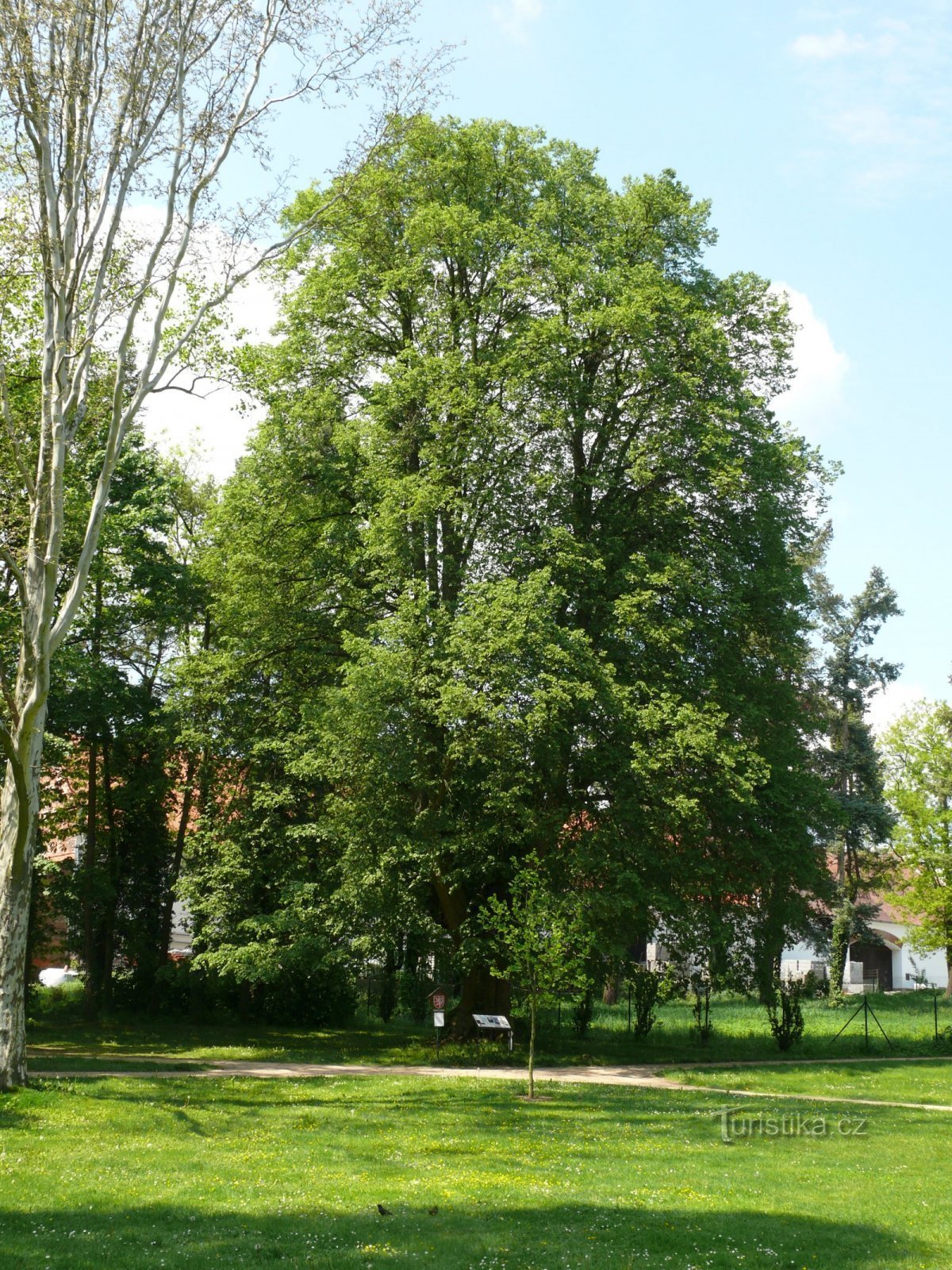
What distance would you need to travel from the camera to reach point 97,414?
17484 mm

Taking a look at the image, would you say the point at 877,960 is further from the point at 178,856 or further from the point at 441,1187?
the point at 441,1187

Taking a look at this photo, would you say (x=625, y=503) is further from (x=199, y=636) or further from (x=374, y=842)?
(x=199, y=636)

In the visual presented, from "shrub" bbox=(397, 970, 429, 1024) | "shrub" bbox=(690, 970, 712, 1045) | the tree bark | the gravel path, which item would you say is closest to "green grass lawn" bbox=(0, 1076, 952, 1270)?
the tree bark

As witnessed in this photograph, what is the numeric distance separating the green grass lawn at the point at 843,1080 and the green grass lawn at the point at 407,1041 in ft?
7.40

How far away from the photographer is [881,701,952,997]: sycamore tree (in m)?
28.5

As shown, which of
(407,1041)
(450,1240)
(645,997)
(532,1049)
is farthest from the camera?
(645,997)

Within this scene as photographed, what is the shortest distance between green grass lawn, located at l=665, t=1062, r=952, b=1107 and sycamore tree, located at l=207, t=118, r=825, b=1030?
289 centimetres

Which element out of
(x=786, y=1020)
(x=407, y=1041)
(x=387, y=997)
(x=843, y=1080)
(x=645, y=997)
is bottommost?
(x=407, y=1041)

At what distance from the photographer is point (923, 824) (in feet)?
96.9

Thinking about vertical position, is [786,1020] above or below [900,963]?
above

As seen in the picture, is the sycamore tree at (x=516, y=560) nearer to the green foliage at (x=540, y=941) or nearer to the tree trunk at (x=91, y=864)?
the green foliage at (x=540, y=941)

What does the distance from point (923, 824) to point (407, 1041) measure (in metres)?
14.5

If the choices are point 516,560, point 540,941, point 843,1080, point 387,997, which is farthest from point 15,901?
point 387,997

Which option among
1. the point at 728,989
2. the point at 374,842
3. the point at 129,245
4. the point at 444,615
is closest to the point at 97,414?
the point at 129,245
